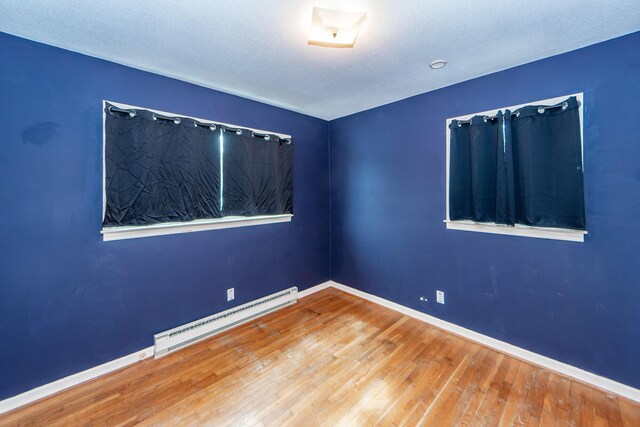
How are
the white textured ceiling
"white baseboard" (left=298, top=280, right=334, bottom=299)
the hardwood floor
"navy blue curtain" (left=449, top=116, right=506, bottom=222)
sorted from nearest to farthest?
the white textured ceiling < the hardwood floor < "navy blue curtain" (left=449, top=116, right=506, bottom=222) < "white baseboard" (left=298, top=280, right=334, bottom=299)

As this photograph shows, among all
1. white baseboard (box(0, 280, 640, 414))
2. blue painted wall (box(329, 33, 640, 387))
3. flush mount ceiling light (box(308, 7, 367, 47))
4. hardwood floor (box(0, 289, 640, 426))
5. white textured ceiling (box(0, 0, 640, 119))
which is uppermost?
white textured ceiling (box(0, 0, 640, 119))

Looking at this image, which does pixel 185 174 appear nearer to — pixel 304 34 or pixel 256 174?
pixel 256 174

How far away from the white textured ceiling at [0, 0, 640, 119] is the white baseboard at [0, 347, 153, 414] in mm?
2394

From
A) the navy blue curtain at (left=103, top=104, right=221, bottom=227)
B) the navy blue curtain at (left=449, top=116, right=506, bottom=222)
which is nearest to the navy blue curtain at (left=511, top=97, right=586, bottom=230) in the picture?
the navy blue curtain at (left=449, top=116, right=506, bottom=222)

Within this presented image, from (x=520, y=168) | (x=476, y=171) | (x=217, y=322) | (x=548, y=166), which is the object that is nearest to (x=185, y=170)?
(x=217, y=322)

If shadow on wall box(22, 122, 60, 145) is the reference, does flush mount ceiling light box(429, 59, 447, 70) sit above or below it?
above

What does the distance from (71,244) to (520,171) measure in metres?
3.57

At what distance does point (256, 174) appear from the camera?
285cm

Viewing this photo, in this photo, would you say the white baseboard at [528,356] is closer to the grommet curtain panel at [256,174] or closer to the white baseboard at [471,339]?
the white baseboard at [471,339]

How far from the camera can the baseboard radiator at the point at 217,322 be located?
87.4 inches

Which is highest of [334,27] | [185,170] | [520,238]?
[334,27]

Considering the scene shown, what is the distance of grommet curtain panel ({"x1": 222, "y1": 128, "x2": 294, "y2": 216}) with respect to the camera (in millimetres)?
2658

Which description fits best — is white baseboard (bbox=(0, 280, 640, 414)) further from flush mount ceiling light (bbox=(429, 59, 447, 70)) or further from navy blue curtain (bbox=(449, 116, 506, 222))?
flush mount ceiling light (bbox=(429, 59, 447, 70))

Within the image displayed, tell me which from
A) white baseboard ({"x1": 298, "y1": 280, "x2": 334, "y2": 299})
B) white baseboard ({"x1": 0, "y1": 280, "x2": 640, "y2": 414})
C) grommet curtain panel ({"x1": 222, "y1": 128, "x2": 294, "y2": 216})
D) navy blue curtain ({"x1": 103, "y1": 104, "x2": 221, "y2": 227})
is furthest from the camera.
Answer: white baseboard ({"x1": 298, "y1": 280, "x2": 334, "y2": 299})
